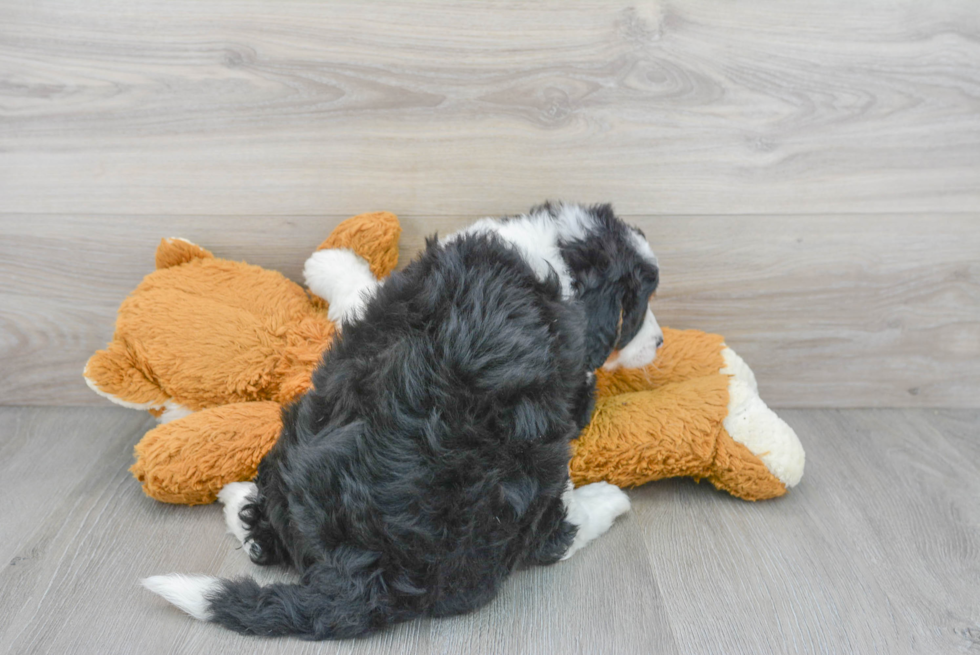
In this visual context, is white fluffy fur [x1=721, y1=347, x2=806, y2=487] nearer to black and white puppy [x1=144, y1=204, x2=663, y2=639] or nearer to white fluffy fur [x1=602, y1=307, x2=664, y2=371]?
white fluffy fur [x1=602, y1=307, x2=664, y2=371]

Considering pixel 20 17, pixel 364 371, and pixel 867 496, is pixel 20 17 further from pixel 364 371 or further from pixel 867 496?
pixel 867 496

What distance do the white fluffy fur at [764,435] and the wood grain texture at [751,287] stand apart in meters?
0.40

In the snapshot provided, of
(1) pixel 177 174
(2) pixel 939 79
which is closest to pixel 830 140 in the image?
(2) pixel 939 79

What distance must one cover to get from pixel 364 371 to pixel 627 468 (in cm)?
70

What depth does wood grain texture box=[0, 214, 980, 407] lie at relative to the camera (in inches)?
75.2

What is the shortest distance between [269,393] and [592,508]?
836mm

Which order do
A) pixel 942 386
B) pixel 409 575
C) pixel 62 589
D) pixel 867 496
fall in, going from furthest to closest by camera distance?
1. pixel 942 386
2. pixel 867 496
3. pixel 62 589
4. pixel 409 575

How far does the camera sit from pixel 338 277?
175cm

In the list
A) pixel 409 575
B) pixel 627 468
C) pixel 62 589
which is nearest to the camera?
pixel 409 575

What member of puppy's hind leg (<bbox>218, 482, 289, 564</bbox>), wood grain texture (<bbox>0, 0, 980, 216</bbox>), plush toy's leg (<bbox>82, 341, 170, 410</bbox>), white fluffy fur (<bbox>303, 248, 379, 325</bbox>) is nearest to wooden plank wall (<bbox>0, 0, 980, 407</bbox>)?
wood grain texture (<bbox>0, 0, 980, 216</bbox>)

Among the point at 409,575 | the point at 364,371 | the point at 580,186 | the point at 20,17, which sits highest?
the point at 20,17

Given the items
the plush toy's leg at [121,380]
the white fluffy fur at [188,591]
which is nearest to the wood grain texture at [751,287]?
the plush toy's leg at [121,380]

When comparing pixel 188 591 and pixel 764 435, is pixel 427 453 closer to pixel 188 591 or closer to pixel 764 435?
pixel 188 591

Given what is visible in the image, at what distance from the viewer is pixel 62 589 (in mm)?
1398
